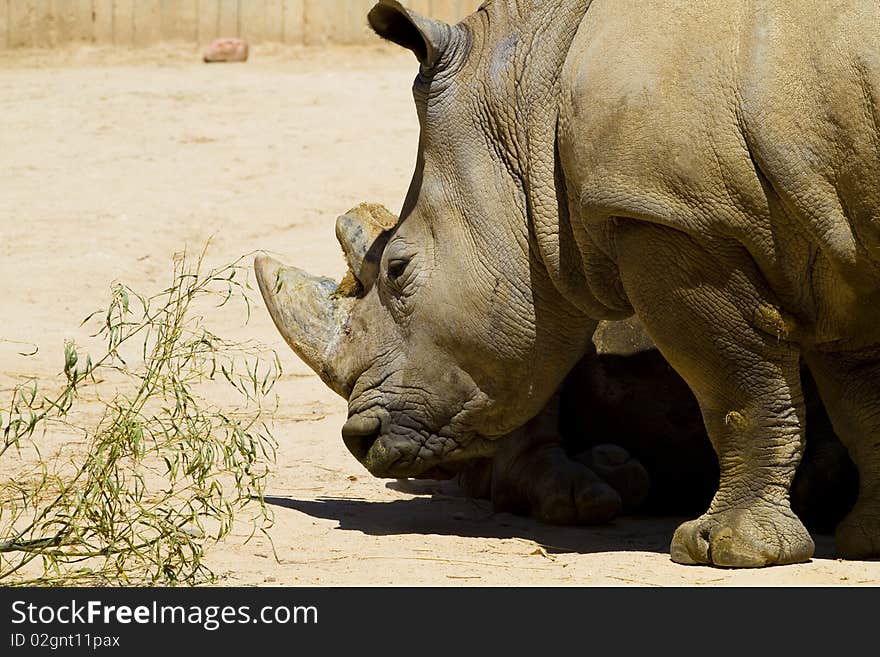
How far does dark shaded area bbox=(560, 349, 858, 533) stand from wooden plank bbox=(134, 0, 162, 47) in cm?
920

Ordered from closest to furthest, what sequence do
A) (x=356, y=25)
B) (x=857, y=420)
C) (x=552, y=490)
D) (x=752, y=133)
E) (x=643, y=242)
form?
1. (x=752, y=133)
2. (x=643, y=242)
3. (x=857, y=420)
4. (x=552, y=490)
5. (x=356, y=25)

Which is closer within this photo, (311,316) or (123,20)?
(311,316)

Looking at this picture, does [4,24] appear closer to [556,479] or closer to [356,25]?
[356,25]

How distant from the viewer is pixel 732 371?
4.49 meters

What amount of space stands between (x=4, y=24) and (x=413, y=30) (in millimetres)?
9796

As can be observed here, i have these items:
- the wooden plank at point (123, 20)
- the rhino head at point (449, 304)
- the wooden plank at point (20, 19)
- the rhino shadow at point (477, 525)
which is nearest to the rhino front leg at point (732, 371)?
the rhino shadow at point (477, 525)

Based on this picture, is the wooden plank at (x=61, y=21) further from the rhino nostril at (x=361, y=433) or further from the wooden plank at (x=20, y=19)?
the rhino nostril at (x=361, y=433)

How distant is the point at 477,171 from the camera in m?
4.98

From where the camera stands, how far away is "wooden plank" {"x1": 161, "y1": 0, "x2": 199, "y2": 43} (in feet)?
46.2

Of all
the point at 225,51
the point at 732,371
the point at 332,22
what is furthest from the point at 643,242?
the point at 332,22

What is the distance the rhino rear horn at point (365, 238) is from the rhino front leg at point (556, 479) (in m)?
0.76

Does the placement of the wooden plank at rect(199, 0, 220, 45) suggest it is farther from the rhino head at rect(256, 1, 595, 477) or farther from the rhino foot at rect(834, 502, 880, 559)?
the rhino foot at rect(834, 502, 880, 559)
